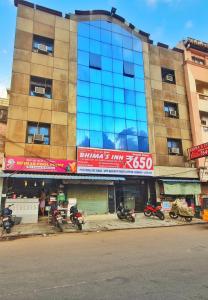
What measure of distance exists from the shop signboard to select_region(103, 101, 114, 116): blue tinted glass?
562 centimetres

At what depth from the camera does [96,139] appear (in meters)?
19.3

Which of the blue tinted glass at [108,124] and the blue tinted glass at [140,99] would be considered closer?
the blue tinted glass at [108,124]

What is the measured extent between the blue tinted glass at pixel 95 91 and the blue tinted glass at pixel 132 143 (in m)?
4.64

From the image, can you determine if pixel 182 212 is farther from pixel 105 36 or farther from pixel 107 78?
pixel 105 36

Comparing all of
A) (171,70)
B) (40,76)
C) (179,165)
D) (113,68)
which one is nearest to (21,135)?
(40,76)

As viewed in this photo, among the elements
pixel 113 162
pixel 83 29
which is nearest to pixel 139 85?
pixel 83 29

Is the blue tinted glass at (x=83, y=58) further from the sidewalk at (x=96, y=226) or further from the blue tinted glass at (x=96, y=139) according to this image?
the sidewalk at (x=96, y=226)

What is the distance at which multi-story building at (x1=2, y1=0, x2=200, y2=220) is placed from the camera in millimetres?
17703

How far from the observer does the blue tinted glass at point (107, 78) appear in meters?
21.4

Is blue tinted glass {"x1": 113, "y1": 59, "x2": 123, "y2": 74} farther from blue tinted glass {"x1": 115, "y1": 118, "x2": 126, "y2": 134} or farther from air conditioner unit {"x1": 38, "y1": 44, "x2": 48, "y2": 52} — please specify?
air conditioner unit {"x1": 38, "y1": 44, "x2": 48, "y2": 52}

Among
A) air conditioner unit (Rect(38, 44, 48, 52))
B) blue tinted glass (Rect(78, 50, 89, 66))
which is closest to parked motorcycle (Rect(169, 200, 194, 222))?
blue tinted glass (Rect(78, 50, 89, 66))

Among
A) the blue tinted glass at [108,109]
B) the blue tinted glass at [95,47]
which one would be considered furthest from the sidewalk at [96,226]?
the blue tinted glass at [95,47]

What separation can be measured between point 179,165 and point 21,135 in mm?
14409

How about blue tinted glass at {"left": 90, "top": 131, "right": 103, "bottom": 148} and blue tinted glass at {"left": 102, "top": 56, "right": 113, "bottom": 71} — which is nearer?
blue tinted glass at {"left": 90, "top": 131, "right": 103, "bottom": 148}
